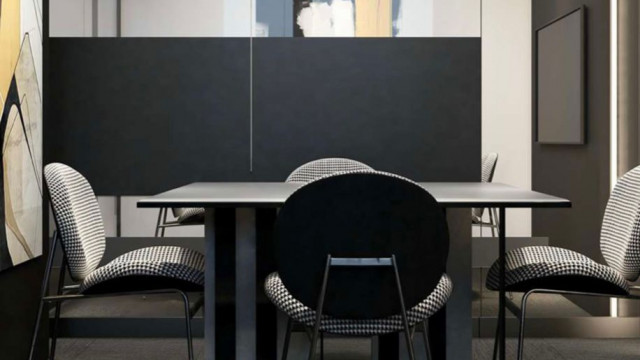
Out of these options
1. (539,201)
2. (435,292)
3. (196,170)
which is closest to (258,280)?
(435,292)

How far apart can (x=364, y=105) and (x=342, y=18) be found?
17.5 inches

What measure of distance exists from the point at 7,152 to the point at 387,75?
6.46 ft

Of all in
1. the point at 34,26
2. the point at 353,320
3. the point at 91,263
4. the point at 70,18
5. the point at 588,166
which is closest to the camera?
the point at 353,320

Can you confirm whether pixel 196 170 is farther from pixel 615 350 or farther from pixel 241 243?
pixel 615 350

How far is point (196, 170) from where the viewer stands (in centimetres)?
488

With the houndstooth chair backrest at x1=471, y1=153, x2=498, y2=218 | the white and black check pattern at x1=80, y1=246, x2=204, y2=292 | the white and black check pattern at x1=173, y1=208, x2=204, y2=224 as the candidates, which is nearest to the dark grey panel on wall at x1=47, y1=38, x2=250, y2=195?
the white and black check pattern at x1=173, y1=208, x2=204, y2=224

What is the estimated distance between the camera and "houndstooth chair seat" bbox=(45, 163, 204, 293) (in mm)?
3340

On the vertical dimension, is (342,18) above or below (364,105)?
above

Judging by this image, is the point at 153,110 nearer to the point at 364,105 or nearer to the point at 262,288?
the point at 364,105

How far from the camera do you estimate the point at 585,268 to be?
134 inches

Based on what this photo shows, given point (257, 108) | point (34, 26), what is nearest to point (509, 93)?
point (257, 108)

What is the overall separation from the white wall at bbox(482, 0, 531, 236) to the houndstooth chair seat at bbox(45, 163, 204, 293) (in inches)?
71.8

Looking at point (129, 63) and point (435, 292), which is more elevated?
point (129, 63)

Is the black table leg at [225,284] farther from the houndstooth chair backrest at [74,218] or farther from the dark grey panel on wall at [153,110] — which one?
the dark grey panel on wall at [153,110]
